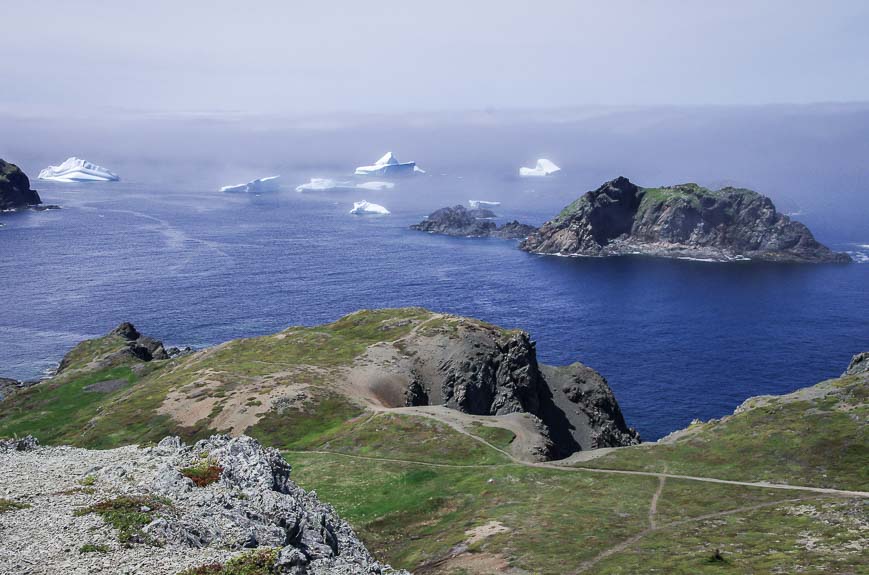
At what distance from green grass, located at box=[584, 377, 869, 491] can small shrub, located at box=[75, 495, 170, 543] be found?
2280 inches

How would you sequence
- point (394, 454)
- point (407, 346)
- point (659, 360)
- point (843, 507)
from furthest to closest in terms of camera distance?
point (659, 360)
point (407, 346)
point (394, 454)
point (843, 507)

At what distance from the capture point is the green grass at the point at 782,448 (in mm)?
76062

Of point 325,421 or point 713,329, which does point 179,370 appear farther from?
point 713,329

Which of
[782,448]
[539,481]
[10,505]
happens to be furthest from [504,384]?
[10,505]

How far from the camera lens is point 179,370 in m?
128

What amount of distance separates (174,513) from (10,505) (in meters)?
8.90

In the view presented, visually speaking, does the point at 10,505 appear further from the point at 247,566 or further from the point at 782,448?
the point at 782,448

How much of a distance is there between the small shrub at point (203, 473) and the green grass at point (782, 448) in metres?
52.0

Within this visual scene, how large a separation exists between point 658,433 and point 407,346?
4969cm

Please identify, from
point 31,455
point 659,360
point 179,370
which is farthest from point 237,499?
point 659,360

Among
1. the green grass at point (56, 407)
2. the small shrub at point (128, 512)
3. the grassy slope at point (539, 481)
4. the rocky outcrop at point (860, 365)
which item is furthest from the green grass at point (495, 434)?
the green grass at point (56, 407)

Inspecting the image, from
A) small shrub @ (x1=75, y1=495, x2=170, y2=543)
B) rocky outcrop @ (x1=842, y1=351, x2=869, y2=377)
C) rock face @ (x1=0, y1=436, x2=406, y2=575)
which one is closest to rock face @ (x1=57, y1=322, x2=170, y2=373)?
rock face @ (x1=0, y1=436, x2=406, y2=575)

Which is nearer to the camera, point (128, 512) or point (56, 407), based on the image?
point (128, 512)

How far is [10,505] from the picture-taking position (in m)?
38.7
